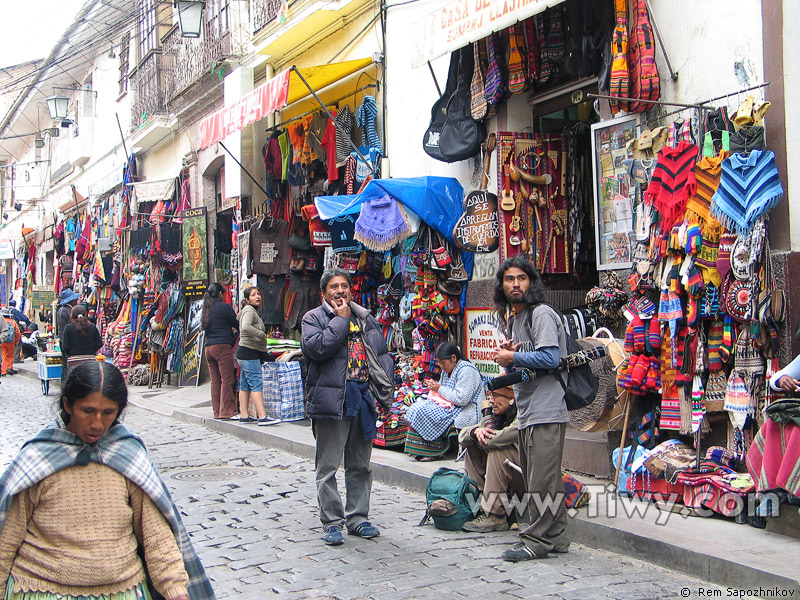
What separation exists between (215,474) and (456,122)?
4471 millimetres

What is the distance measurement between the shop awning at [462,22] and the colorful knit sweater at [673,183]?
1.49 meters

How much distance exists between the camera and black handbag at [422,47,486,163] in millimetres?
9094

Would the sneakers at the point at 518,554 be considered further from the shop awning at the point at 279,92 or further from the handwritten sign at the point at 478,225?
the shop awning at the point at 279,92

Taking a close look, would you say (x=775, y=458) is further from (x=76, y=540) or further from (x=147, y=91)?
(x=147, y=91)

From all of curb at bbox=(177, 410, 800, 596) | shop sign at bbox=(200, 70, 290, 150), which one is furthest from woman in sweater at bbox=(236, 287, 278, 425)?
curb at bbox=(177, 410, 800, 596)

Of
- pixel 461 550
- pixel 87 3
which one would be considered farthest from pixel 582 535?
pixel 87 3

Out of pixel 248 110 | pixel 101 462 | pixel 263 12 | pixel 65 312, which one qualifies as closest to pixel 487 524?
pixel 101 462

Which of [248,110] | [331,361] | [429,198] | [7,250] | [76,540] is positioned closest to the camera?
[76,540]

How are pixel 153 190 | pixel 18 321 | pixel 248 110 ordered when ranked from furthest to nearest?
pixel 18 321 → pixel 153 190 → pixel 248 110

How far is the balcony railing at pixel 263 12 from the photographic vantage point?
13.2 meters

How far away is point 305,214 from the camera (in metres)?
11.6

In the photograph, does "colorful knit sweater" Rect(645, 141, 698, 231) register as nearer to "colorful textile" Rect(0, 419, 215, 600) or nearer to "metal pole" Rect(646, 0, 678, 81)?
"metal pole" Rect(646, 0, 678, 81)

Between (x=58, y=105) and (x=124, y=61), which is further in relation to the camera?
(x=58, y=105)

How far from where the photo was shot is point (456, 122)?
30.4ft
